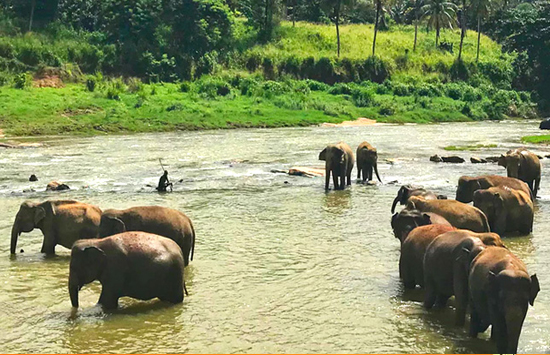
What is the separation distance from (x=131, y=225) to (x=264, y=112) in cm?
3862

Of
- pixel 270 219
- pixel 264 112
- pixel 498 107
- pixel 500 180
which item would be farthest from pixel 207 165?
pixel 498 107

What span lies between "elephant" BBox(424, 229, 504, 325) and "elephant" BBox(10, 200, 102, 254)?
5.60 m

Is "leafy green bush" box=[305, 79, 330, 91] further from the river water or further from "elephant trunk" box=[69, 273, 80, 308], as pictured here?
"elephant trunk" box=[69, 273, 80, 308]

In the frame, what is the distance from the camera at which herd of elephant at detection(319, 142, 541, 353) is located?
24.6 ft

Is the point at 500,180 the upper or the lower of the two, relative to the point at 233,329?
upper

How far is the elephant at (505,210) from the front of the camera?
1420cm

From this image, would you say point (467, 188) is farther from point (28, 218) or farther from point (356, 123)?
point (356, 123)

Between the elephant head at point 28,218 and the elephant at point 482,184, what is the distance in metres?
8.04

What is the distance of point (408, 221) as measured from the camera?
11.5 m

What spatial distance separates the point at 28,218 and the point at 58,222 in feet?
1.83

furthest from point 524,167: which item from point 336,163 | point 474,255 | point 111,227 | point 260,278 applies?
point 111,227

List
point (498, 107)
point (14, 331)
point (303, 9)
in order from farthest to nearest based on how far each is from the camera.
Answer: point (303, 9)
point (498, 107)
point (14, 331)

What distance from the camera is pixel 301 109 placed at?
172 ft

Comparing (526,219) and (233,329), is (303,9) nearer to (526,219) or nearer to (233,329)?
(526,219)
